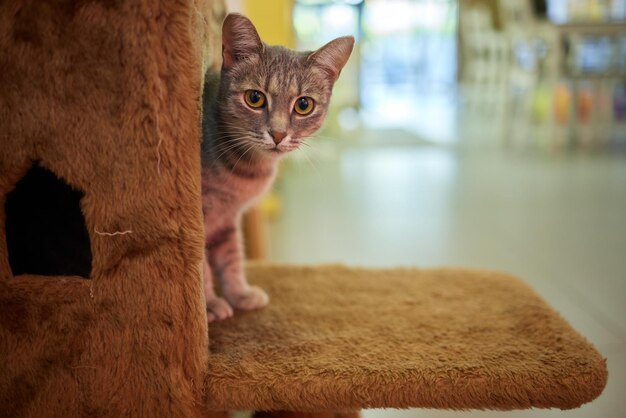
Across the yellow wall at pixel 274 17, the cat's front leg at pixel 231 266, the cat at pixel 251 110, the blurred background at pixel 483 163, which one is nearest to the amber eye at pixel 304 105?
the cat at pixel 251 110

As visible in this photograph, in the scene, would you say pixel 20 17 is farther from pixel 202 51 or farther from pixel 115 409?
Answer: pixel 115 409

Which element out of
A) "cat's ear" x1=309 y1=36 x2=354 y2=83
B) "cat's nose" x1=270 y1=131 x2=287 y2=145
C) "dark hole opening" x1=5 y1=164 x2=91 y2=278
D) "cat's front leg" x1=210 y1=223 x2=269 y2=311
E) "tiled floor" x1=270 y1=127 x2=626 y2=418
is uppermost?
"cat's ear" x1=309 y1=36 x2=354 y2=83

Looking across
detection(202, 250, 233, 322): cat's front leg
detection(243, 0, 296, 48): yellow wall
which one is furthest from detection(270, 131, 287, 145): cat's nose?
detection(243, 0, 296, 48): yellow wall

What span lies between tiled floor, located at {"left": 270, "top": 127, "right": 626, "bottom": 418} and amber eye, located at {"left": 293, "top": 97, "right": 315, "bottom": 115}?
0.20 m

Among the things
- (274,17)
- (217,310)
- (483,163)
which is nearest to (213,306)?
(217,310)

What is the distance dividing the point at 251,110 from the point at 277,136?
0.06 meters

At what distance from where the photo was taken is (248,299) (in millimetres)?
972

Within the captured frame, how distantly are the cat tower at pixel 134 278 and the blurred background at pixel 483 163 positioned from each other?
35cm

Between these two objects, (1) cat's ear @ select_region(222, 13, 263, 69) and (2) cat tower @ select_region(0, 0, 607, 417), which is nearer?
(2) cat tower @ select_region(0, 0, 607, 417)

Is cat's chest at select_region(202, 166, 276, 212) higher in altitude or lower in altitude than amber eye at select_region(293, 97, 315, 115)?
lower

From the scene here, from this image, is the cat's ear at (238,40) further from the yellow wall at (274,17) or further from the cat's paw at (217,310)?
the yellow wall at (274,17)

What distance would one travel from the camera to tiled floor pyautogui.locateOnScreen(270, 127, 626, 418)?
5.14 feet

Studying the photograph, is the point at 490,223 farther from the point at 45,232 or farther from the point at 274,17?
the point at 45,232

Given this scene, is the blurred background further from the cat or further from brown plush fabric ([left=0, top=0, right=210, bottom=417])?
brown plush fabric ([left=0, top=0, right=210, bottom=417])
